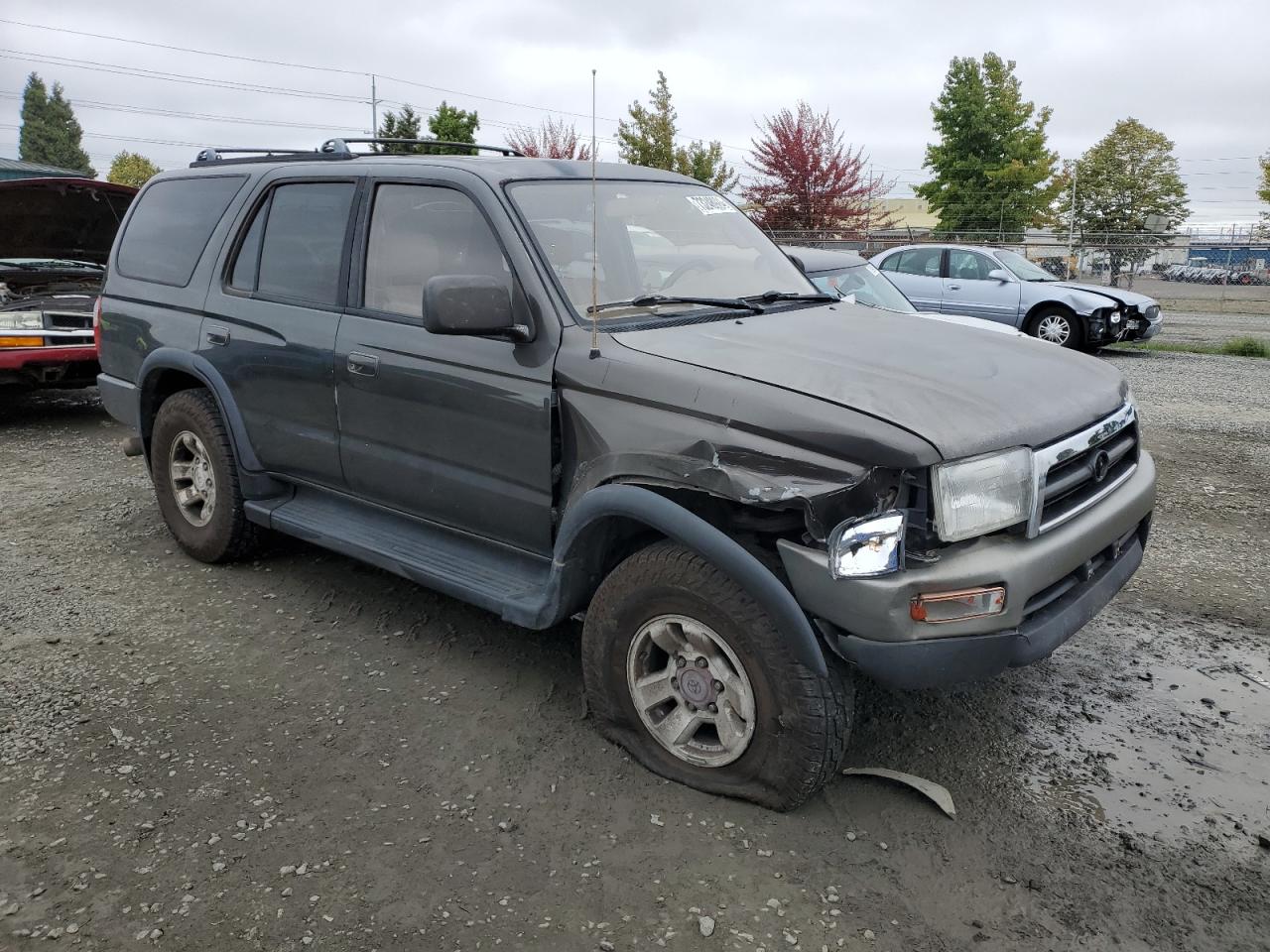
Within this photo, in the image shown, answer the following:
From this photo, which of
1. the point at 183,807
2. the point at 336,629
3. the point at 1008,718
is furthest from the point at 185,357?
the point at 1008,718

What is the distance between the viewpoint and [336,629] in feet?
14.4

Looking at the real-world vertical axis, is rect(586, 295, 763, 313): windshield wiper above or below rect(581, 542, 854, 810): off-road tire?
above

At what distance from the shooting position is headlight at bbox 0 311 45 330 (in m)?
7.82

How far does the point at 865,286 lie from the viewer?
870 centimetres

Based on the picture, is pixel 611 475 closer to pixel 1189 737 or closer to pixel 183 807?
pixel 183 807

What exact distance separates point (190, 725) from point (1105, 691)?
3290 mm

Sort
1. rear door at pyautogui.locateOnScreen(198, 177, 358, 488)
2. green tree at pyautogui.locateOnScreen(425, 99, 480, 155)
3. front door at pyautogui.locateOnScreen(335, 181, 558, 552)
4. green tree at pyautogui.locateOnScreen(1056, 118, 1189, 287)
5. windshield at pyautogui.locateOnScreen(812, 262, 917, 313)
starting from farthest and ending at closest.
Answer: green tree at pyautogui.locateOnScreen(1056, 118, 1189, 287) → green tree at pyautogui.locateOnScreen(425, 99, 480, 155) → windshield at pyautogui.locateOnScreen(812, 262, 917, 313) → rear door at pyautogui.locateOnScreen(198, 177, 358, 488) → front door at pyautogui.locateOnScreen(335, 181, 558, 552)

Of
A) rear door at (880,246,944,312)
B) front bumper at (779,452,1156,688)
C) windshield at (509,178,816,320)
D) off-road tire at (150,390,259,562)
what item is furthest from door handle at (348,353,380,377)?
rear door at (880,246,944,312)

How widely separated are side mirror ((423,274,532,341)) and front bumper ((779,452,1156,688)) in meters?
1.20

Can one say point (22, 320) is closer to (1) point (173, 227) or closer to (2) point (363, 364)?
(1) point (173, 227)

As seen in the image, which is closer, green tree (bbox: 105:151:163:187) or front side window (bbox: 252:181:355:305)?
front side window (bbox: 252:181:355:305)

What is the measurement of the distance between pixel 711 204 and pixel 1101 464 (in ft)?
6.55

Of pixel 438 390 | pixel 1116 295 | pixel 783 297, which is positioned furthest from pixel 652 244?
pixel 1116 295

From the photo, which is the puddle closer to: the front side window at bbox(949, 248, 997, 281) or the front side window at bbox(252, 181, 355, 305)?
the front side window at bbox(252, 181, 355, 305)
